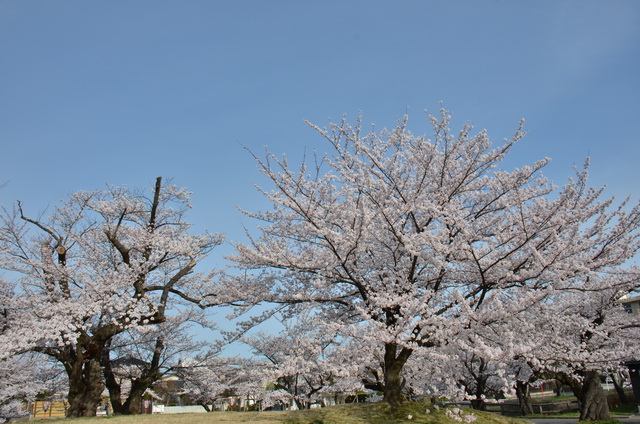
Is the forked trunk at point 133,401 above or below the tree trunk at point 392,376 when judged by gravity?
below

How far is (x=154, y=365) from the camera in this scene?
604 inches

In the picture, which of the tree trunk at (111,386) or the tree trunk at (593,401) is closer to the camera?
the tree trunk at (111,386)

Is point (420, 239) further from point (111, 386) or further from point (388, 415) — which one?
point (111, 386)

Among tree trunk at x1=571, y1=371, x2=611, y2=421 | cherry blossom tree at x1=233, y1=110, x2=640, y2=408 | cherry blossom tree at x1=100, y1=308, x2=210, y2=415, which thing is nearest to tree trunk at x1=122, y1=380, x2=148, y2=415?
cherry blossom tree at x1=100, y1=308, x2=210, y2=415

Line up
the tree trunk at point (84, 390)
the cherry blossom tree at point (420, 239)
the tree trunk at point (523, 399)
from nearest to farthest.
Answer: the cherry blossom tree at point (420, 239)
the tree trunk at point (84, 390)
the tree trunk at point (523, 399)

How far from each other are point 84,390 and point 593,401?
17.4 meters

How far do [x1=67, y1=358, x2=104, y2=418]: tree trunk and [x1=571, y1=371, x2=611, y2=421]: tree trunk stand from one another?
16721 mm

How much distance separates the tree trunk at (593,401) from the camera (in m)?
15.6

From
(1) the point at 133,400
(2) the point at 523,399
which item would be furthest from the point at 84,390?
(2) the point at 523,399

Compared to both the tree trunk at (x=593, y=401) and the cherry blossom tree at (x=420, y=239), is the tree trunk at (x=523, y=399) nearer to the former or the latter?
the tree trunk at (x=593, y=401)

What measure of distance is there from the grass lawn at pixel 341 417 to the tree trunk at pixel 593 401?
868cm

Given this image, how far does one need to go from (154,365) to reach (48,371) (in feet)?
24.0

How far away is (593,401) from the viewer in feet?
51.5

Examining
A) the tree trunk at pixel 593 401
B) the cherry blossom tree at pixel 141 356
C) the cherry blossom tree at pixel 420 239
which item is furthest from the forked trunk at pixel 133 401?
the tree trunk at pixel 593 401
